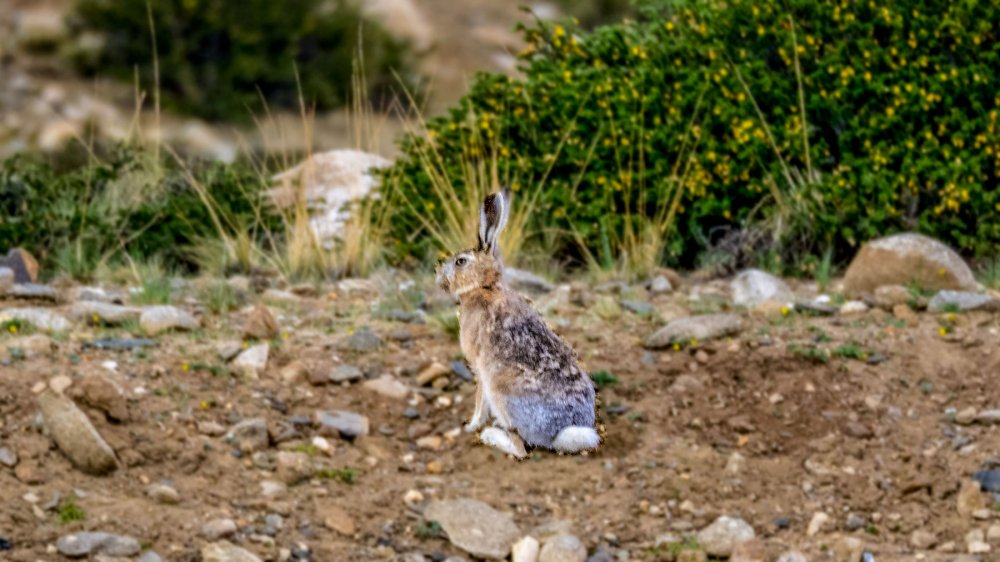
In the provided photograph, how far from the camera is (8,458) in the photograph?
6879 mm

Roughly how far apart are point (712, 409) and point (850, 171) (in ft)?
10.5

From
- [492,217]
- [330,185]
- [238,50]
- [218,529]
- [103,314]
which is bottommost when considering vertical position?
[238,50]

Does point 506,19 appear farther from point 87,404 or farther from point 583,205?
point 87,404

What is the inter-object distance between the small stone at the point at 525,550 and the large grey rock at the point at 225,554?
908mm

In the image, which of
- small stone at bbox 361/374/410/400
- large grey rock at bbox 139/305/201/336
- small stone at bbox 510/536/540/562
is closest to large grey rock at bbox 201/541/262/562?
small stone at bbox 510/536/540/562

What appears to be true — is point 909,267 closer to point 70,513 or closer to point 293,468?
point 293,468

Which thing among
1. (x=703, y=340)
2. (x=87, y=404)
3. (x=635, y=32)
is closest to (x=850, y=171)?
(x=635, y=32)

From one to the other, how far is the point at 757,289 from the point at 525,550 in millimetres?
3283

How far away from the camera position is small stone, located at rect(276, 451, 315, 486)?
7.07m

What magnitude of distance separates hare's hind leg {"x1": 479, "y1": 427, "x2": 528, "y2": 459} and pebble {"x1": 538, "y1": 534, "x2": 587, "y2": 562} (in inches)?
52.5

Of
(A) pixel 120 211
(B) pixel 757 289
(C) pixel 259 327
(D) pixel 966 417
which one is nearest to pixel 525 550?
(D) pixel 966 417

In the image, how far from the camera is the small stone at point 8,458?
6859 millimetres

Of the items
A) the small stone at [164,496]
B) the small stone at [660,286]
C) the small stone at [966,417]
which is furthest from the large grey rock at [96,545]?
the small stone at [660,286]

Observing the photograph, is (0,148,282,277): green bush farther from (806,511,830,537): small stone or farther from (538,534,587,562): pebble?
(806,511,830,537): small stone
